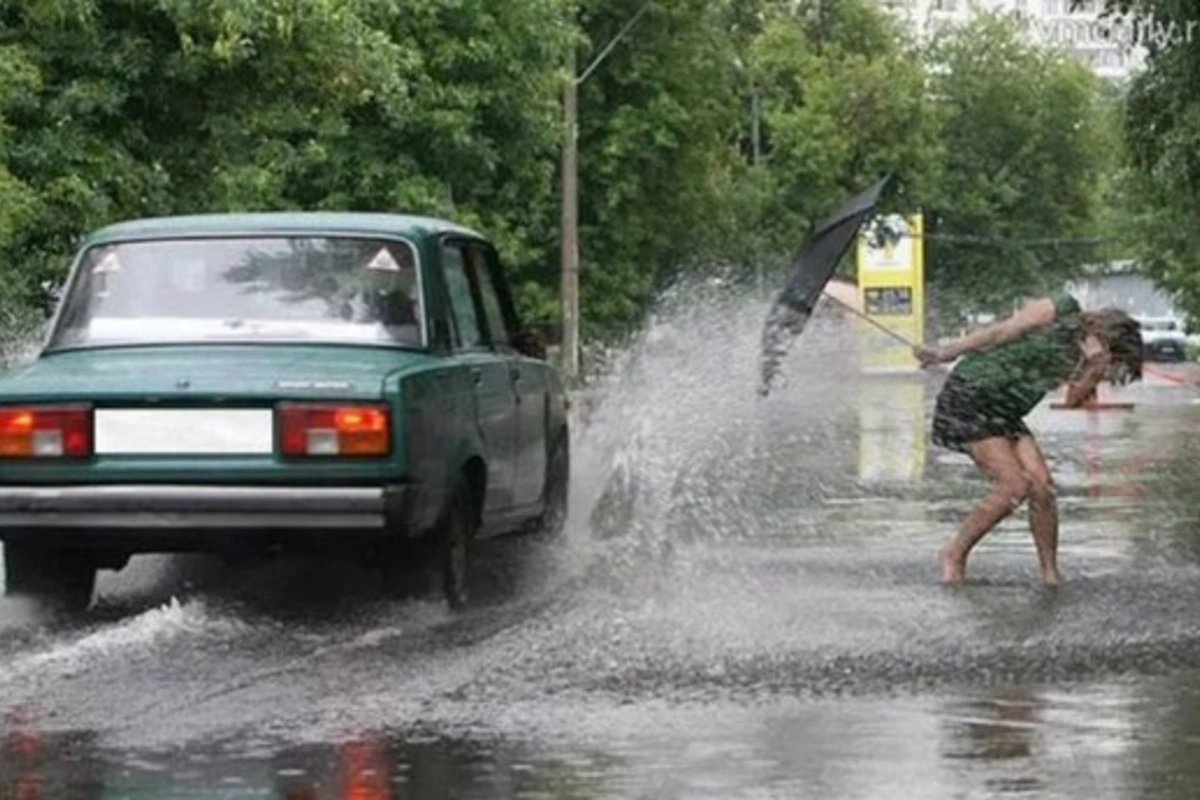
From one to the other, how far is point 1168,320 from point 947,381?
85.9 m

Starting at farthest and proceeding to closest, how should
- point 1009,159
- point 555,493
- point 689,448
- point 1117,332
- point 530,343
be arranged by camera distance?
point 1009,159 → point 689,448 → point 555,493 → point 530,343 → point 1117,332

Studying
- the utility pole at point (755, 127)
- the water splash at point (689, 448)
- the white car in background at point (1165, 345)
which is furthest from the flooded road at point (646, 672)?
the white car in background at point (1165, 345)

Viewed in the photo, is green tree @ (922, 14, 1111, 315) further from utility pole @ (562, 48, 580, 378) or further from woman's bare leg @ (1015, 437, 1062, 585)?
woman's bare leg @ (1015, 437, 1062, 585)

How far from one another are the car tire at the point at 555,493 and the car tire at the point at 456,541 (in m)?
1.79

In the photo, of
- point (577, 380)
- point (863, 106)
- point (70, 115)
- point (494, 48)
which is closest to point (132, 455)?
point (70, 115)

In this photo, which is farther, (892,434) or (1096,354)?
(892,434)

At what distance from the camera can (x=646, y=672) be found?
375 inches

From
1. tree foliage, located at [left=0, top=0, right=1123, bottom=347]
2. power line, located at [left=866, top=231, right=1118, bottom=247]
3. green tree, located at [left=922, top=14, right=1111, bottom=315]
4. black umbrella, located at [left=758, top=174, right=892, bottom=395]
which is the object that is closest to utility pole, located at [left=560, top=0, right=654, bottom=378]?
tree foliage, located at [left=0, top=0, right=1123, bottom=347]

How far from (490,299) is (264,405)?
2.58m

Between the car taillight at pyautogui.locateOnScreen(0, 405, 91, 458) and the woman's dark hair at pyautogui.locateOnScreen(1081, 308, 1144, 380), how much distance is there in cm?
464

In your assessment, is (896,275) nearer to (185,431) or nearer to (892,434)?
(892,434)

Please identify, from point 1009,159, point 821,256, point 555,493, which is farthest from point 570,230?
point 1009,159

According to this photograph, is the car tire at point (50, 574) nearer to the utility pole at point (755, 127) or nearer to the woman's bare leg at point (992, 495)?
the woman's bare leg at point (992, 495)

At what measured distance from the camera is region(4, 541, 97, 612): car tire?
1088cm
